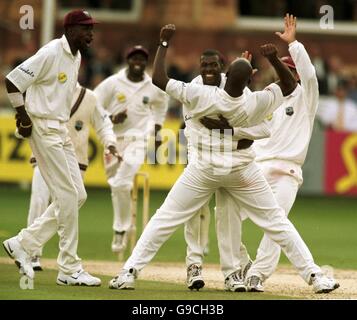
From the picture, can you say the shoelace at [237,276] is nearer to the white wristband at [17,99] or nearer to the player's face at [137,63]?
the white wristband at [17,99]

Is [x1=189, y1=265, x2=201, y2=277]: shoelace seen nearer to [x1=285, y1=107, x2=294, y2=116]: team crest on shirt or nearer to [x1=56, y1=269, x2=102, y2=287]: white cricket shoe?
[x1=56, y1=269, x2=102, y2=287]: white cricket shoe

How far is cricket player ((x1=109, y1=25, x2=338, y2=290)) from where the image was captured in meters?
12.4

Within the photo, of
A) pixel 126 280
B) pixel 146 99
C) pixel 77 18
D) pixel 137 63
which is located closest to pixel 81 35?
pixel 77 18

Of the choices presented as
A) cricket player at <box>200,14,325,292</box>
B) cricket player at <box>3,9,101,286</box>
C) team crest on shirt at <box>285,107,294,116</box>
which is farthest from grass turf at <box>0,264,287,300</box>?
team crest on shirt at <box>285,107,294,116</box>

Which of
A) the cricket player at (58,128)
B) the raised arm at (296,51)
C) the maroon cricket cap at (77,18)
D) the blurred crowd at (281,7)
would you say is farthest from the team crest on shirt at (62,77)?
the blurred crowd at (281,7)

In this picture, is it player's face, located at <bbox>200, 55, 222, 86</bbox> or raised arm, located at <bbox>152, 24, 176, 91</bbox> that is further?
player's face, located at <bbox>200, 55, 222, 86</bbox>

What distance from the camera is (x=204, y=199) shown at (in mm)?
12758

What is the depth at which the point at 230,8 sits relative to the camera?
33.2m

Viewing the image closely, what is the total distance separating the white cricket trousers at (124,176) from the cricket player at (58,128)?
4105mm

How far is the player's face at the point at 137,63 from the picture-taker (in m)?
17.3

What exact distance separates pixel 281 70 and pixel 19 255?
3355 mm

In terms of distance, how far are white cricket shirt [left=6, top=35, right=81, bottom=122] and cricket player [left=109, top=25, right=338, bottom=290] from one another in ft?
3.98
